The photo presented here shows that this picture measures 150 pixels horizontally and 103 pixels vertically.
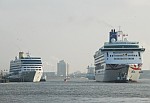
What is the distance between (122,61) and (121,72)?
3389 millimetres

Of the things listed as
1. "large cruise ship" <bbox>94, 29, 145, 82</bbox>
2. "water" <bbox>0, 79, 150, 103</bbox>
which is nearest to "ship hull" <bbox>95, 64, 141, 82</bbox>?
"large cruise ship" <bbox>94, 29, 145, 82</bbox>

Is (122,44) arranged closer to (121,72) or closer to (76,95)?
(121,72)

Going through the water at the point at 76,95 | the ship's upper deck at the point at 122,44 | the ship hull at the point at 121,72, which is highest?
the ship's upper deck at the point at 122,44

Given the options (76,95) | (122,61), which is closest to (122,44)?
(122,61)

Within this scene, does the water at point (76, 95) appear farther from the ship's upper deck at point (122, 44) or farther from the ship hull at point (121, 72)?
the ship's upper deck at point (122, 44)

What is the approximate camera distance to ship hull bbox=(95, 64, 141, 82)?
152 meters

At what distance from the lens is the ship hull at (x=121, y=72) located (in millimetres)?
152375

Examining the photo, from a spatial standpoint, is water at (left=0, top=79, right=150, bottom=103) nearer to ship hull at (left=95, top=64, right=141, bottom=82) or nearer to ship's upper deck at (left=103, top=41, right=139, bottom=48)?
ship hull at (left=95, top=64, right=141, bottom=82)

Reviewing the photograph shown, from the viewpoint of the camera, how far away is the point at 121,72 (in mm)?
153250

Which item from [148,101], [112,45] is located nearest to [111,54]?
[112,45]

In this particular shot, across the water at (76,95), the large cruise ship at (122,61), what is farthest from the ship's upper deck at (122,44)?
the water at (76,95)

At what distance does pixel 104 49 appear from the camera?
159500 millimetres

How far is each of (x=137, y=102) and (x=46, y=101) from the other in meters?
12.9

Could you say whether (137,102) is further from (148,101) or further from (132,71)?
(132,71)
